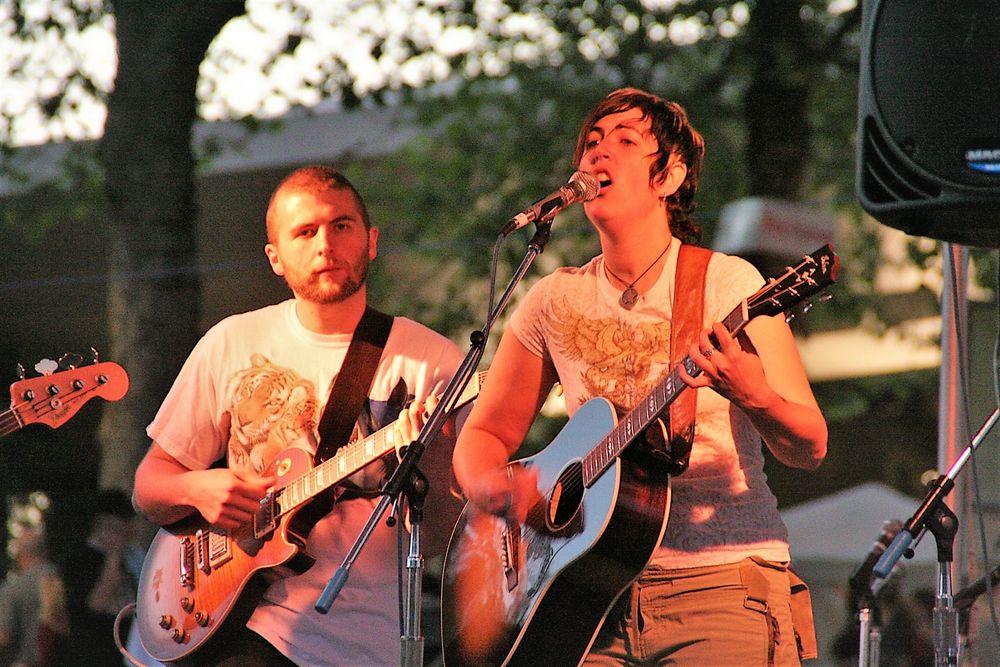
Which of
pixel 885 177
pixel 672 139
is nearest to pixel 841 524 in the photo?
pixel 672 139

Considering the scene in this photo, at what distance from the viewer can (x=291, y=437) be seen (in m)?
3.74

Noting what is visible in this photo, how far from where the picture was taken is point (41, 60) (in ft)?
26.5

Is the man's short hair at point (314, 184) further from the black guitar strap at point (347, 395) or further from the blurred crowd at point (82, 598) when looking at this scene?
the blurred crowd at point (82, 598)

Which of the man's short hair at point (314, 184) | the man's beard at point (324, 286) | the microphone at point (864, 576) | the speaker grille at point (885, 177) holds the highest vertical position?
the man's short hair at point (314, 184)

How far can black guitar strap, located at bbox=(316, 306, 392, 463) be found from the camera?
3.66m

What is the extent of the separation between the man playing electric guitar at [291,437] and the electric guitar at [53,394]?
0.47 metres

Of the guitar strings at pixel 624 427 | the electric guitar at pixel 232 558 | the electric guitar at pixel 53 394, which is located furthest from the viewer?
the electric guitar at pixel 53 394

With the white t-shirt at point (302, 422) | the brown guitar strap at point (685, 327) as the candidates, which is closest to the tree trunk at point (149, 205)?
the white t-shirt at point (302, 422)

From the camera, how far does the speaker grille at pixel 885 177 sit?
99.6 inches

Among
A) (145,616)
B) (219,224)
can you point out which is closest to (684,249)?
(145,616)

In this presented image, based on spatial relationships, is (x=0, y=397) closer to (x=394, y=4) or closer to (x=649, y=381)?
(x=649, y=381)

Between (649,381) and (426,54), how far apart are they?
6659 millimetres

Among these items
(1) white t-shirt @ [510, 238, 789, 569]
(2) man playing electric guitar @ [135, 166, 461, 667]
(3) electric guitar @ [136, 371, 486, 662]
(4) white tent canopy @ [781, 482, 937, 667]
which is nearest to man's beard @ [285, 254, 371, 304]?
(2) man playing electric guitar @ [135, 166, 461, 667]

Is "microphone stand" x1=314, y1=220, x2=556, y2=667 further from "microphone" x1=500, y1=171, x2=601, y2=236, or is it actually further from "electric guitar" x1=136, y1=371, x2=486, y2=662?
"electric guitar" x1=136, y1=371, x2=486, y2=662
